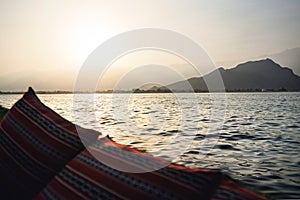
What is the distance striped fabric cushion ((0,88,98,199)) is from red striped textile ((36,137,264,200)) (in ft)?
1.04

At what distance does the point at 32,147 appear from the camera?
8.59 feet

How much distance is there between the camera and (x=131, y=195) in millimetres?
1668

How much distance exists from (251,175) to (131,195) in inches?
377

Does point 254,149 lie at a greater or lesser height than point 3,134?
lesser

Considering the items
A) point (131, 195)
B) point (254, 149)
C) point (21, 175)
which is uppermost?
point (131, 195)

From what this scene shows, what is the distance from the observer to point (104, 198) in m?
1.75

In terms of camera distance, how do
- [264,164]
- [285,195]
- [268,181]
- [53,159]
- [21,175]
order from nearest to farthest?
[53,159]
[21,175]
[285,195]
[268,181]
[264,164]

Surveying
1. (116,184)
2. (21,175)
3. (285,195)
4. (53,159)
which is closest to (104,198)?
(116,184)

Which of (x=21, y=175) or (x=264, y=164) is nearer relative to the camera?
(x=21, y=175)

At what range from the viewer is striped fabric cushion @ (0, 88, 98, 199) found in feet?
8.12

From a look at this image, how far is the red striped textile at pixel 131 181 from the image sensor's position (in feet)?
5.20

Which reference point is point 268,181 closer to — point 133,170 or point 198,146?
point 198,146

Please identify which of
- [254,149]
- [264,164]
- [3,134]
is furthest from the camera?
[254,149]

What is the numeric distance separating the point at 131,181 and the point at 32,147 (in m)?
1.26
